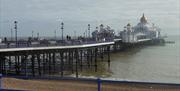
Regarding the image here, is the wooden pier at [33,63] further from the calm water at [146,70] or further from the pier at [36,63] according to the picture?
the calm water at [146,70]

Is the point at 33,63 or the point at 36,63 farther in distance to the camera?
the point at 36,63

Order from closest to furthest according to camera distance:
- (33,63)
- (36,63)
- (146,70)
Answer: (33,63), (36,63), (146,70)

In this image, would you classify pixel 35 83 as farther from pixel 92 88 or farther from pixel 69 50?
pixel 69 50

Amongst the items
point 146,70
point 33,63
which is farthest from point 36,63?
point 146,70

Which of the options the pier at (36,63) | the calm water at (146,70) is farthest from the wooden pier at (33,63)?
the calm water at (146,70)

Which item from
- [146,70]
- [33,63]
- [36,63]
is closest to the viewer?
[33,63]

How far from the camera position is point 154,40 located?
186m

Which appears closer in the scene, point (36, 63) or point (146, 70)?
point (36, 63)

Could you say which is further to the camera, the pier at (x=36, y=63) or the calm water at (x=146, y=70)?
the calm water at (x=146, y=70)

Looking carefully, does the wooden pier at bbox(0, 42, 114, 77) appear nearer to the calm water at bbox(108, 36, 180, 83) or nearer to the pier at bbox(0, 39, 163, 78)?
the pier at bbox(0, 39, 163, 78)

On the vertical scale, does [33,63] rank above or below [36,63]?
above

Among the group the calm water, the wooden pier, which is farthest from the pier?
the calm water

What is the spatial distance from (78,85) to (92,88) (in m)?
0.72

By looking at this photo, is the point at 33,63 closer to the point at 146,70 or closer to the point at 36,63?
the point at 36,63
